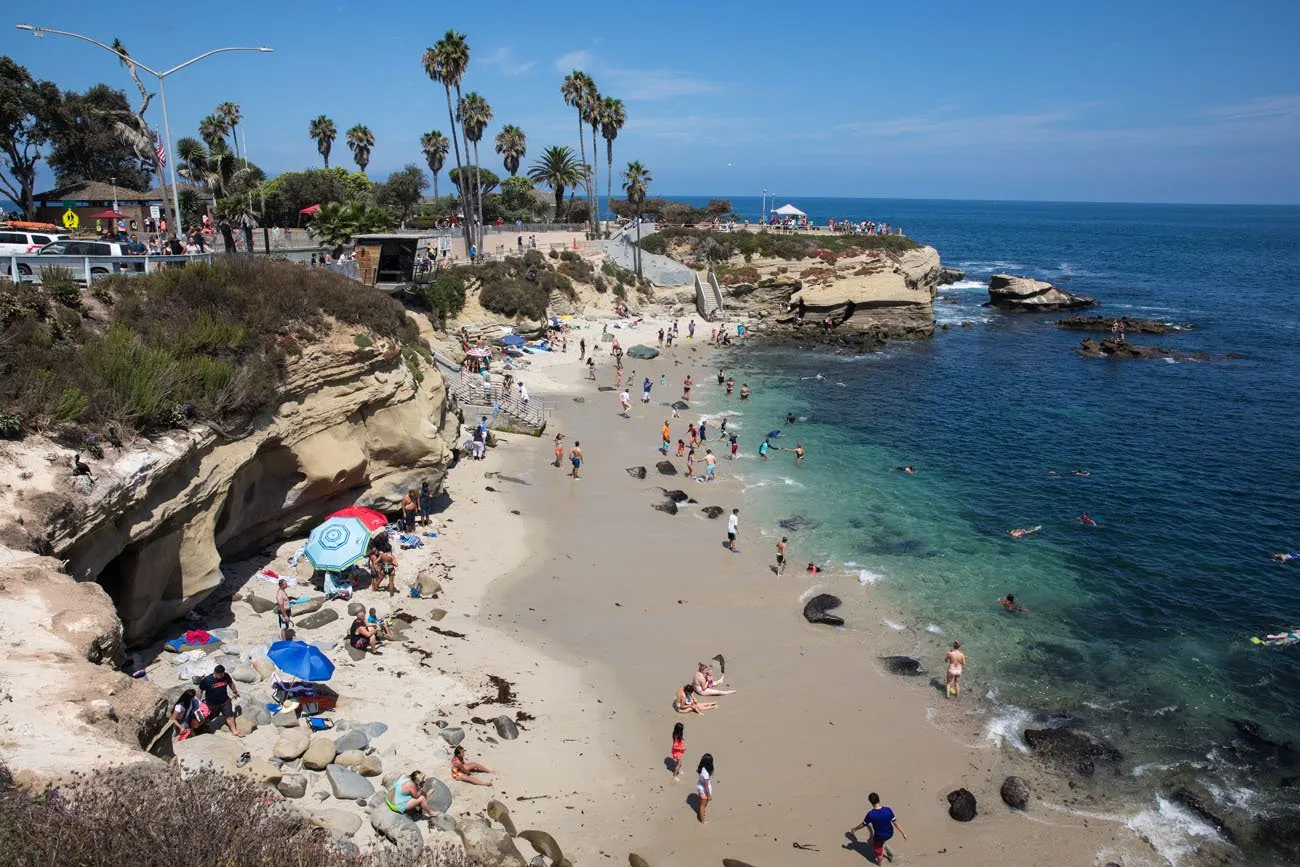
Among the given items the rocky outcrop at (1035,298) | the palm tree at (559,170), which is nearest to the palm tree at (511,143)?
the palm tree at (559,170)

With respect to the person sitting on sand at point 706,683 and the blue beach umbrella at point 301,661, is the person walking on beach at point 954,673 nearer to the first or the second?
the person sitting on sand at point 706,683

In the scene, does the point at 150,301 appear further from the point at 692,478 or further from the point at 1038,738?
the point at 1038,738

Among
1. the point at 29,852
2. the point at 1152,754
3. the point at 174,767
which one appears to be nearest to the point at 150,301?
the point at 174,767

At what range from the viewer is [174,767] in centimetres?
821

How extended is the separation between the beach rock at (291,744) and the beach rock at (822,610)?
37.6 feet

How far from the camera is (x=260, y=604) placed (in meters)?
16.8

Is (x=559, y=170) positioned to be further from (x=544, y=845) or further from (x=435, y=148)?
(x=544, y=845)

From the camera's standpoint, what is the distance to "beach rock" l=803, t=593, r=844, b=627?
19.2m

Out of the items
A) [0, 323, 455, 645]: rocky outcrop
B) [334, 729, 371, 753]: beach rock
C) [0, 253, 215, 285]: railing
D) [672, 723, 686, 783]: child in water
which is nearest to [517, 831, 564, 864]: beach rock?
[672, 723, 686, 783]: child in water

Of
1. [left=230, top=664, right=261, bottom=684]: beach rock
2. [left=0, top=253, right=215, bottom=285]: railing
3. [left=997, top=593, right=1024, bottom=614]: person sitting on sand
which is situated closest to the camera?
[left=230, top=664, right=261, bottom=684]: beach rock

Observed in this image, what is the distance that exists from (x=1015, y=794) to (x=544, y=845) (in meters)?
8.17

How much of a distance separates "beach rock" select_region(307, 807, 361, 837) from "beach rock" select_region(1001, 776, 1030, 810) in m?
10.6

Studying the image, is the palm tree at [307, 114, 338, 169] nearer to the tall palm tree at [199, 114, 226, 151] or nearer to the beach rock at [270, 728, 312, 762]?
the tall palm tree at [199, 114, 226, 151]

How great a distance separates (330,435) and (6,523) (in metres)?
8.51
